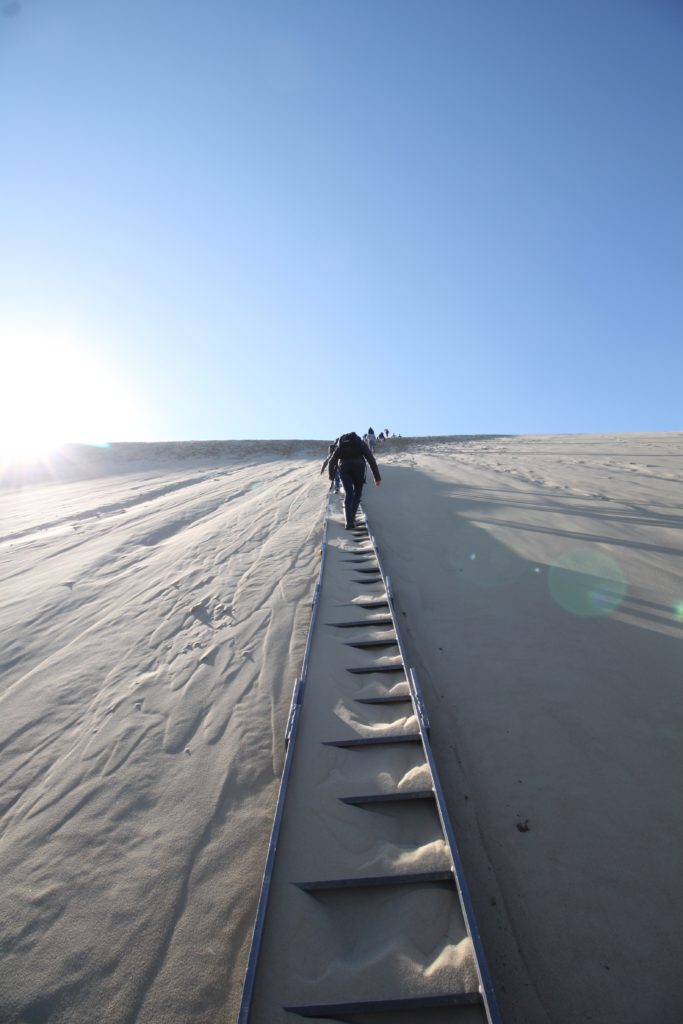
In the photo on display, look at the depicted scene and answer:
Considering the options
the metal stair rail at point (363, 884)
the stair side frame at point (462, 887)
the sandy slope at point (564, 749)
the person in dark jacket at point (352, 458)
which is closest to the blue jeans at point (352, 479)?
the person in dark jacket at point (352, 458)

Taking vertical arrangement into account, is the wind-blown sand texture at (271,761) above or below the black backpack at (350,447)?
below

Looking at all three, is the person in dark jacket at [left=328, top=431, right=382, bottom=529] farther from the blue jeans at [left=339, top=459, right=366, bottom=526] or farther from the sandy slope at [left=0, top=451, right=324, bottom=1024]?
the sandy slope at [left=0, top=451, right=324, bottom=1024]

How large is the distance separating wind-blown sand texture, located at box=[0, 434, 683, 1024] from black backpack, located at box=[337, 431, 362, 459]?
183 cm

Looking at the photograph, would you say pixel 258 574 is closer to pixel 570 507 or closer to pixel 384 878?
pixel 384 878

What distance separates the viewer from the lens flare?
13.1 ft

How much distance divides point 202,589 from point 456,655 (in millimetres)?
3056

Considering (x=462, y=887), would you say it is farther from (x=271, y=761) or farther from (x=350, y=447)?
(x=350, y=447)

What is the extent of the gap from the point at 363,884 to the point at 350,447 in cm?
571

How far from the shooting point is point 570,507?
25.2ft

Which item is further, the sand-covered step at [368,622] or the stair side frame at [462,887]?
the sand-covered step at [368,622]

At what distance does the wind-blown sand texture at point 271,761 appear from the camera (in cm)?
152

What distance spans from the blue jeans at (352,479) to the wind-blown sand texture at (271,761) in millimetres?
1422

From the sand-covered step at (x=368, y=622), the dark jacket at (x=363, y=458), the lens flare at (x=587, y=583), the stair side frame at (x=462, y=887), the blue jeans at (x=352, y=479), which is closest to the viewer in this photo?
the stair side frame at (x=462, y=887)

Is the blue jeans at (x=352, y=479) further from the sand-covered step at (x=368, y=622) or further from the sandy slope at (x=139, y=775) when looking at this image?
the sand-covered step at (x=368, y=622)
